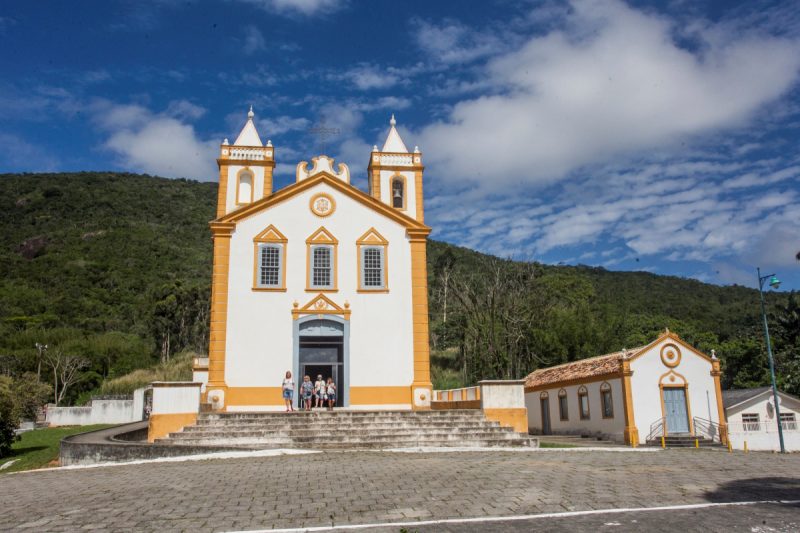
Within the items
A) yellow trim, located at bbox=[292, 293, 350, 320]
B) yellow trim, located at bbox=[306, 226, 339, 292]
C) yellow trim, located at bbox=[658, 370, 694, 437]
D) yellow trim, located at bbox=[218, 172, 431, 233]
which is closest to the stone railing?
yellow trim, located at bbox=[292, 293, 350, 320]

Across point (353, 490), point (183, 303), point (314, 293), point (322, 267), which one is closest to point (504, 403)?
point (314, 293)

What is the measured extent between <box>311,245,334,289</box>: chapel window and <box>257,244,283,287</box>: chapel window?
3.61 feet

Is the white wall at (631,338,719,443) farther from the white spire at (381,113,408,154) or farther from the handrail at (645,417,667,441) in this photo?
the white spire at (381,113,408,154)

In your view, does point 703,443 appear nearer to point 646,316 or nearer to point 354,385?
point 354,385

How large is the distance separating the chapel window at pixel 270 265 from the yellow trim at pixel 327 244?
91 centimetres

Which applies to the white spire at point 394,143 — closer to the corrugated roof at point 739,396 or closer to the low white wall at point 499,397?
the low white wall at point 499,397

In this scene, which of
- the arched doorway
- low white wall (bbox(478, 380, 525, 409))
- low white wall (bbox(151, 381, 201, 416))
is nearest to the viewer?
low white wall (bbox(151, 381, 201, 416))

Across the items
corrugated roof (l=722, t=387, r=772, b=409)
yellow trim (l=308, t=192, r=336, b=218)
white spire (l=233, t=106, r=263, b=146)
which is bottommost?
corrugated roof (l=722, t=387, r=772, b=409)

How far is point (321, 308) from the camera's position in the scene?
844 inches

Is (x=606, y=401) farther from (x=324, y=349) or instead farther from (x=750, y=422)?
(x=324, y=349)

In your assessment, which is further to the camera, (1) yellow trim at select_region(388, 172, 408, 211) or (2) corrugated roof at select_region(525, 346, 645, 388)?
(2) corrugated roof at select_region(525, 346, 645, 388)

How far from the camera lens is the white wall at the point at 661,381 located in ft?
79.0

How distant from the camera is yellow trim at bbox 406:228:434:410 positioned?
2133 cm

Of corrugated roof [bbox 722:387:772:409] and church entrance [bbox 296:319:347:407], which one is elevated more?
church entrance [bbox 296:319:347:407]
